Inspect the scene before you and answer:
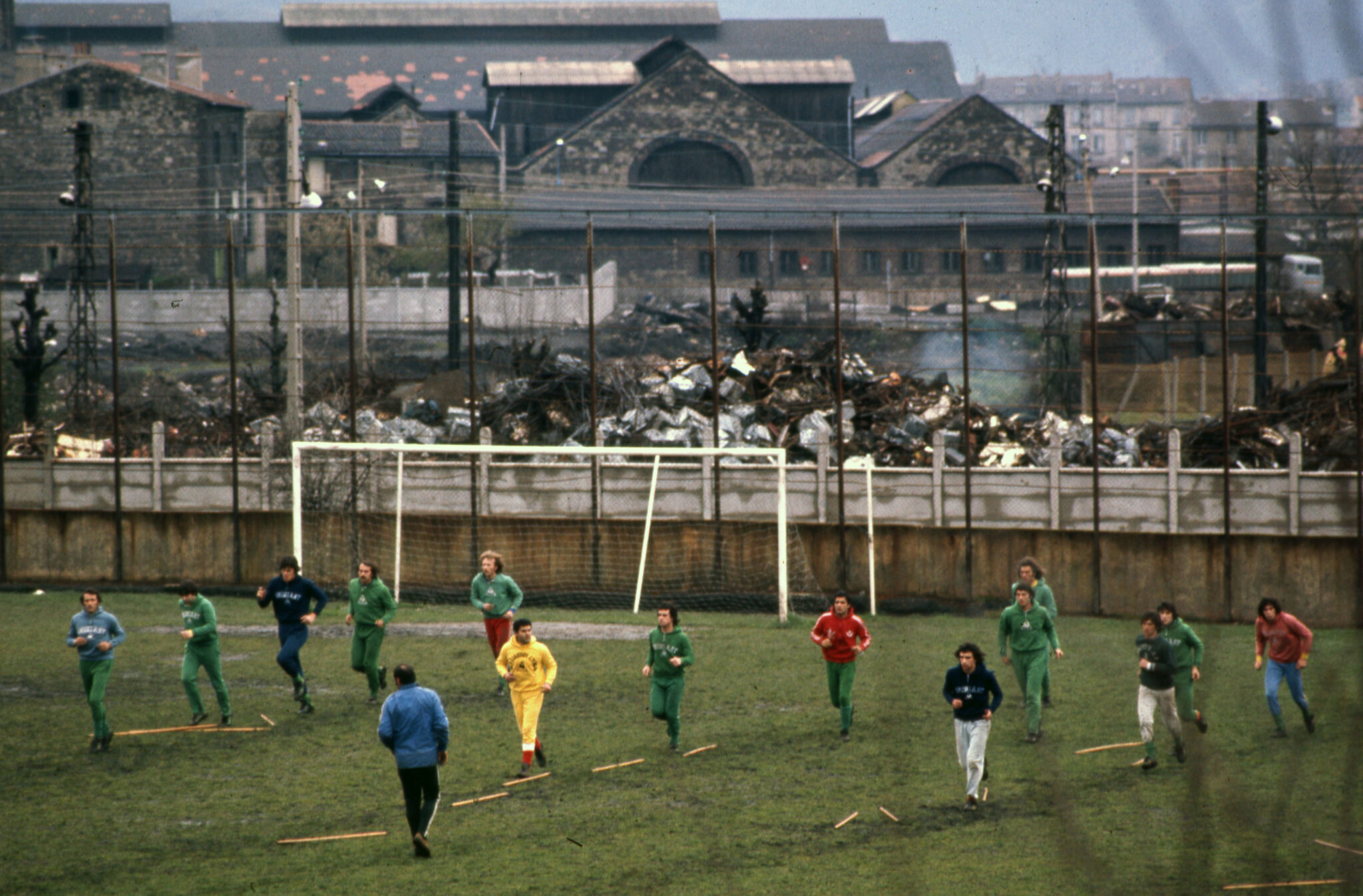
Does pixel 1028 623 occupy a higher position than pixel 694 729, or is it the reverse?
pixel 1028 623

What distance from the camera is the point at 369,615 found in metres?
14.8

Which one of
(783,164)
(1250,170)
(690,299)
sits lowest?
(1250,170)

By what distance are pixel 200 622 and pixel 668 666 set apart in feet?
17.1

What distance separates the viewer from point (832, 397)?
3525 centimetres

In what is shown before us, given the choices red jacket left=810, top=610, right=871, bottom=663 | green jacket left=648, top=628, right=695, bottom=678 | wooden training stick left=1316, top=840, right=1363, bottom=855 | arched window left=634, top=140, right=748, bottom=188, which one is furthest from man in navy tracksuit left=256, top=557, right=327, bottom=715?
arched window left=634, top=140, right=748, bottom=188

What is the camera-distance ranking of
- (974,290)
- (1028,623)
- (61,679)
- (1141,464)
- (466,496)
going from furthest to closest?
(974,290), (1141,464), (466,496), (61,679), (1028,623)

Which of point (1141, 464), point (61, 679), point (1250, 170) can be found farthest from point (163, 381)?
point (1250, 170)

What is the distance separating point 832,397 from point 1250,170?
33532mm

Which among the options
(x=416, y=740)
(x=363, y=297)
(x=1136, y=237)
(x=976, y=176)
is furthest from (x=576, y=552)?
(x=976, y=176)

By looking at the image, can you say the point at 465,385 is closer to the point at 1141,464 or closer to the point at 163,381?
the point at 163,381

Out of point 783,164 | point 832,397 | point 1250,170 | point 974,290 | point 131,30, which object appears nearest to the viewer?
point 1250,170

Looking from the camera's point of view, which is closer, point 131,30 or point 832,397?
point 832,397

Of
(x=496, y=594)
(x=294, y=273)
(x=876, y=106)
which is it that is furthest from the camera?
(x=876, y=106)

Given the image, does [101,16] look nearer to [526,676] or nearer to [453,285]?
[453,285]
